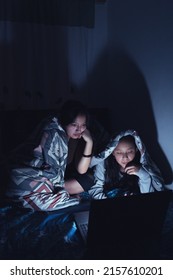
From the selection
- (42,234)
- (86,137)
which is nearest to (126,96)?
(86,137)

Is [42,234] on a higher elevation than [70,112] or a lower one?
lower

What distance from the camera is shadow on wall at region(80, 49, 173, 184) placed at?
195cm

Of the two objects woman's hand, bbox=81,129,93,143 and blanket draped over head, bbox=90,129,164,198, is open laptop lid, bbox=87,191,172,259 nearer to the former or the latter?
blanket draped over head, bbox=90,129,164,198

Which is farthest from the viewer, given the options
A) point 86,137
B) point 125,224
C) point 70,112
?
point 86,137

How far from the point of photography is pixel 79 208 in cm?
149

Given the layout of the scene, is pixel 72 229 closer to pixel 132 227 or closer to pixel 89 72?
pixel 132 227

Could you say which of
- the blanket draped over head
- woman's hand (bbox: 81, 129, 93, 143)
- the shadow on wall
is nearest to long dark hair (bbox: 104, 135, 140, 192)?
the blanket draped over head

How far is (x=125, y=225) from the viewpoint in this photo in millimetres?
923

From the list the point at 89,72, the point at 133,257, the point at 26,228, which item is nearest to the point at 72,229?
the point at 26,228

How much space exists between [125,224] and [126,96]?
1.53m

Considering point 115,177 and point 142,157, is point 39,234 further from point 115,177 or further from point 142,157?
point 142,157

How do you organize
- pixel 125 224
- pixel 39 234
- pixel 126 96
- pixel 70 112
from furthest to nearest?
pixel 126 96 → pixel 70 112 → pixel 39 234 → pixel 125 224

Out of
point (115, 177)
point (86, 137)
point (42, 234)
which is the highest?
point (86, 137)

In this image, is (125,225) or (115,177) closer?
(125,225)
